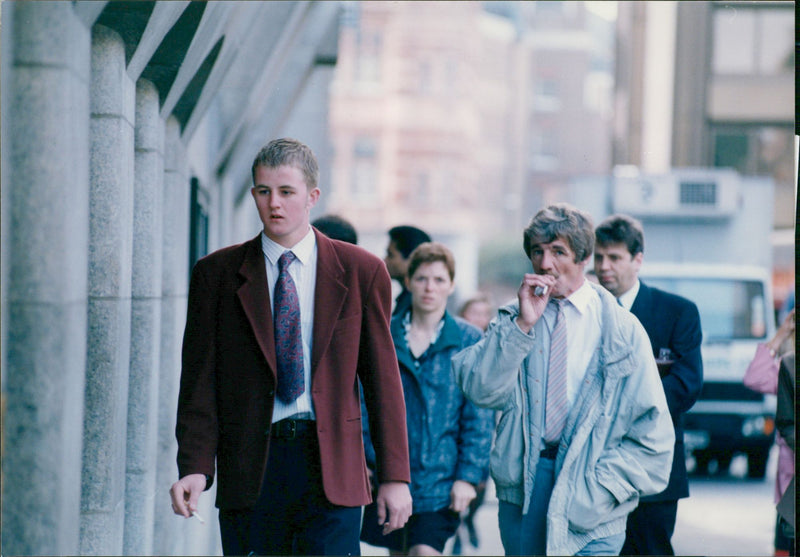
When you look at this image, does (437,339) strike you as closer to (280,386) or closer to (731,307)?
(280,386)

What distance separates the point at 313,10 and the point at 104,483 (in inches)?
268

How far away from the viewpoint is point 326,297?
12.0 feet

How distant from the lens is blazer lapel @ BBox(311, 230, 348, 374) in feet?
11.8

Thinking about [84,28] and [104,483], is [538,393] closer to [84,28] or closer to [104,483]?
[104,483]

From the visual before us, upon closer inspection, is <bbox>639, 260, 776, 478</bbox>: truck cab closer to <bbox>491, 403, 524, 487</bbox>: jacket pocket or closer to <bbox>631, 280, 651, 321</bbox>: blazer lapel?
<bbox>631, 280, 651, 321</bbox>: blazer lapel

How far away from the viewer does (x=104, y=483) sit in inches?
153

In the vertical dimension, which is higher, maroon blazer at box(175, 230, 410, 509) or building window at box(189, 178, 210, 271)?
building window at box(189, 178, 210, 271)

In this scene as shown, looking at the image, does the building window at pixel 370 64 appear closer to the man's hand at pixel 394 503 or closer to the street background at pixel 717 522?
the street background at pixel 717 522

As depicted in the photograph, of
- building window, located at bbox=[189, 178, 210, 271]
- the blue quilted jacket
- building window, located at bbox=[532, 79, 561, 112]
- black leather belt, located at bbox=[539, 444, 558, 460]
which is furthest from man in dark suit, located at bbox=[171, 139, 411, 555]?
building window, located at bbox=[532, 79, 561, 112]

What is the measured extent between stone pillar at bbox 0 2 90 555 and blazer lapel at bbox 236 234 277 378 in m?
0.58

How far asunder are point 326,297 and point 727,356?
10224 mm

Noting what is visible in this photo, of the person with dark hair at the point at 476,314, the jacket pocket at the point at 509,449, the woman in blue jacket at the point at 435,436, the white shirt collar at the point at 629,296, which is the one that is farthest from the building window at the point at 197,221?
the jacket pocket at the point at 509,449

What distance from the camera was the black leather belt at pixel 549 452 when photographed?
4121mm

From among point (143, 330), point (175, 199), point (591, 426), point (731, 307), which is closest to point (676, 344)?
point (591, 426)
